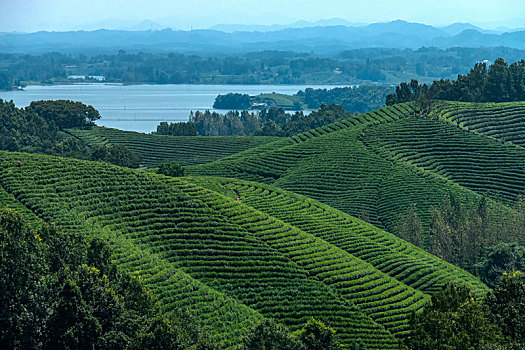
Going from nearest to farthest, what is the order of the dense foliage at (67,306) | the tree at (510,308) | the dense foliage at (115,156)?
the tree at (510,308) → the dense foliage at (67,306) → the dense foliage at (115,156)

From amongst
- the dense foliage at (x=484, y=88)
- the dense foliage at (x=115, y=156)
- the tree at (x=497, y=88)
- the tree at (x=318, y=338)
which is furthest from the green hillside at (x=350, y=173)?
the tree at (x=318, y=338)

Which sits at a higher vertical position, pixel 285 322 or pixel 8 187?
pixel 8 187

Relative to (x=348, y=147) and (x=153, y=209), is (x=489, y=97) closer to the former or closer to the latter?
(x=348, y=147)

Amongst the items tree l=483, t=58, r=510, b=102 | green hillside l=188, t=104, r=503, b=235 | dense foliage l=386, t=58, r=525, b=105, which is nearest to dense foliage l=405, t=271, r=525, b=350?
green hillside l=188, t=104, r=503, b=235

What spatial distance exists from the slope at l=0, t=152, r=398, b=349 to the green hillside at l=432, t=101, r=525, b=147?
4640cm

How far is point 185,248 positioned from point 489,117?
56.9 meters

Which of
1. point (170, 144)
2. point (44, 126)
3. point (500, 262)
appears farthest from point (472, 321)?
point (44, 126)

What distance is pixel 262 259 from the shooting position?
44781 millimetres

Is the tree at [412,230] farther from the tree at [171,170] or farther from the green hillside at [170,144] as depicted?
the green hillside at [170,144]

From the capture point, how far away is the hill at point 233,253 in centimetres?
3975

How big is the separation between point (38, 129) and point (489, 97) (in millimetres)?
70692

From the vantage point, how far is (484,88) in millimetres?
102375

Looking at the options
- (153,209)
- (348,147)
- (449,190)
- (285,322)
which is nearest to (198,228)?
(153,209)

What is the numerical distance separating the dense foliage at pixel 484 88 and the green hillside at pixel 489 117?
778cm
